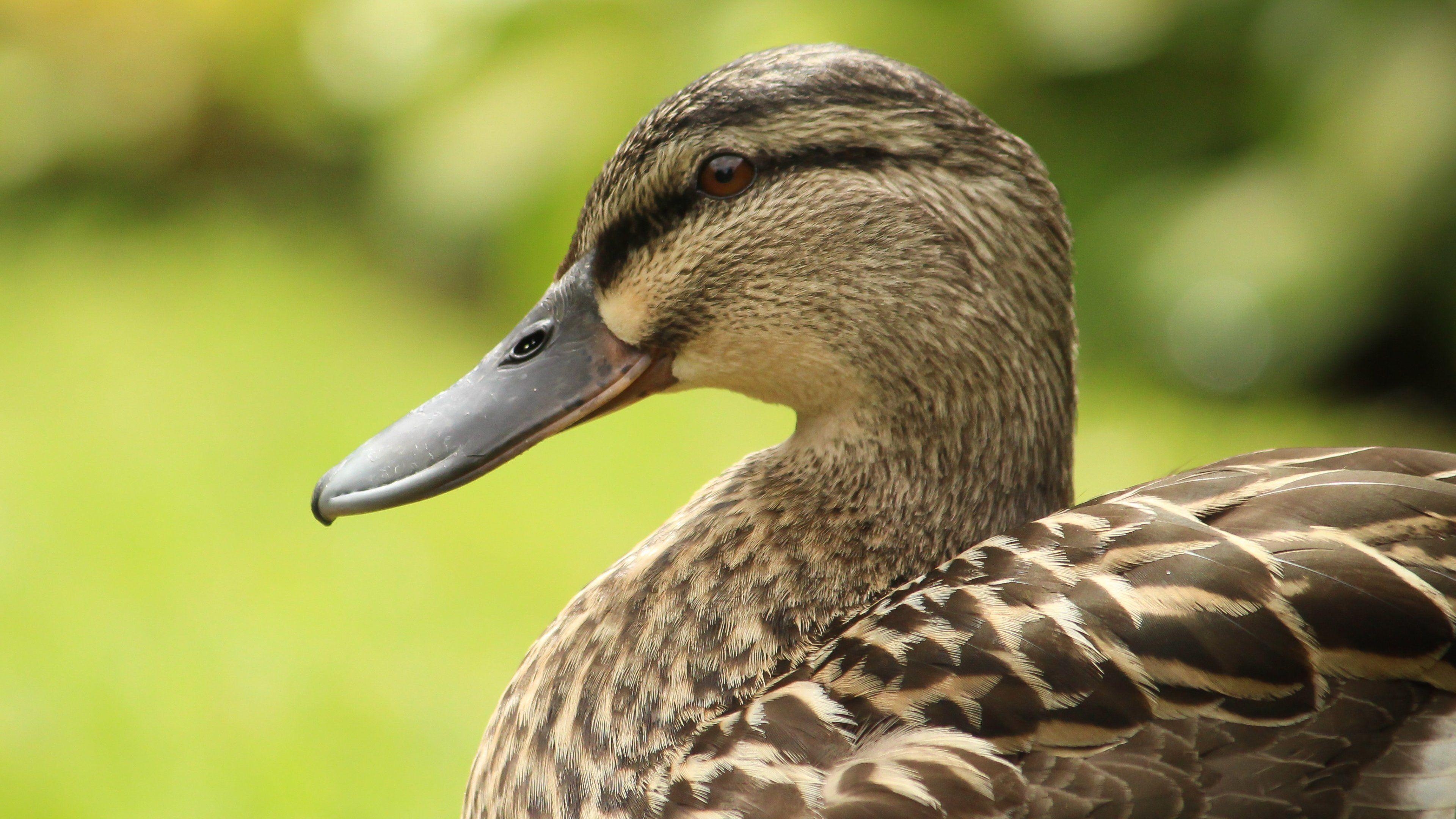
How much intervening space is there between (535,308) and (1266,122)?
244cm

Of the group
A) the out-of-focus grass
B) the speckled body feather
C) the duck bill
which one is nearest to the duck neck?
the speckled body feather

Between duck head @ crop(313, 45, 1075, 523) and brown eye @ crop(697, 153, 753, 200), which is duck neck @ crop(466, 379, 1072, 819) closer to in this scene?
duck head @ crop(313, 45, 1075, 523)

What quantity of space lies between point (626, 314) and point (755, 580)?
285mm

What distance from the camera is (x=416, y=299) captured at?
379 cm

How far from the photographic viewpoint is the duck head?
1283mm

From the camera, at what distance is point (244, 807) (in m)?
2.19

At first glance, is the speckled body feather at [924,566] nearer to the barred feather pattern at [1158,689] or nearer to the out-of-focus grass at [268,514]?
the barred feather pattern at [1158,689]

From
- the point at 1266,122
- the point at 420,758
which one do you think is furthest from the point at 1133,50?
the point at 420,758

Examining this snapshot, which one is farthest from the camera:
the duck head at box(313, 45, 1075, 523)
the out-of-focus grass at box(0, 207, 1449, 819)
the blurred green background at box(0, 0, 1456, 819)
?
the blurred green background at box(0, 0, 1456, 819)

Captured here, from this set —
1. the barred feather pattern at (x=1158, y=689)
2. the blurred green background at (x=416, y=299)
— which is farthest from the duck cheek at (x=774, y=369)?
the blurred green background at (x=416, y=299)

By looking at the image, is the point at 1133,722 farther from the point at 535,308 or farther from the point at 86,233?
the point at 86,233

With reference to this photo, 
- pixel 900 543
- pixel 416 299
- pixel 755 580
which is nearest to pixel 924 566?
pixel 900 543

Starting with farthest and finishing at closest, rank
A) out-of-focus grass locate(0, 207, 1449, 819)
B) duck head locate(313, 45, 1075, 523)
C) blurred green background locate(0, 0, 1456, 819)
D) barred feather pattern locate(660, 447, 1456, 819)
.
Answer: blurred green background locate(0, 0, 1456, 819) → out-of-focus grass locate(0, 207, 1449, 819) → duck head locate(313, 45, 1075, 523) → barred feather pattern locate(660, 447, 1456, 819)

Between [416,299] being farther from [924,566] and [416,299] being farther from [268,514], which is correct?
[924,566]
